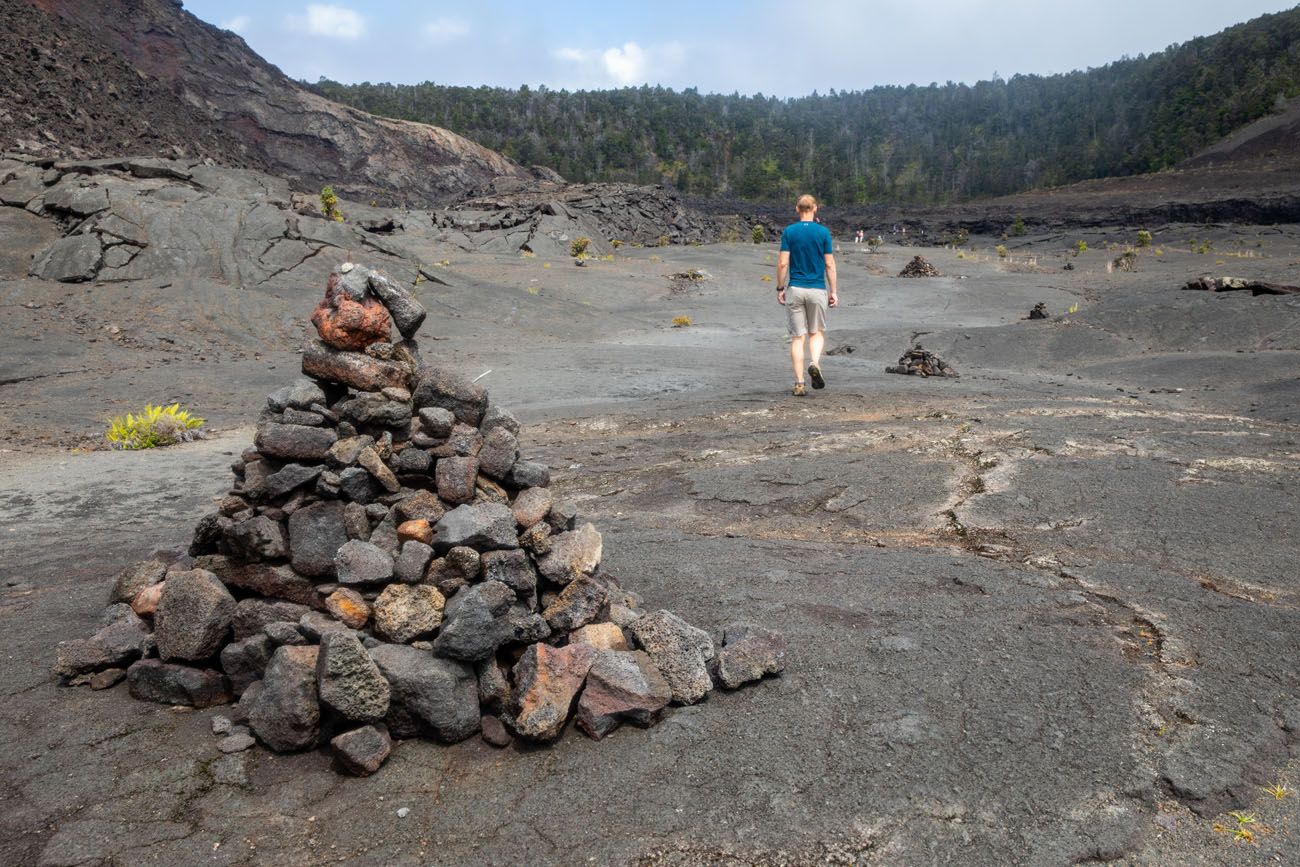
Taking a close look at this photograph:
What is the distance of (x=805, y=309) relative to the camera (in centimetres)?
955

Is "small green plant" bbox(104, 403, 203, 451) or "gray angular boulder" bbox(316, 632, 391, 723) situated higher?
"gray angular boulder" bbox(316, 632, 391, 723)

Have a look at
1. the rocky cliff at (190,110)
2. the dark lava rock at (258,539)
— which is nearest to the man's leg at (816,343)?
the dark lava rock at (258,539)

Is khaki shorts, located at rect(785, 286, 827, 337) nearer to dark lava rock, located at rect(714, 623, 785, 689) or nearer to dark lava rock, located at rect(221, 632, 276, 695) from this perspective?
dark lava rock, located at rect(714, 623, 785, 689)

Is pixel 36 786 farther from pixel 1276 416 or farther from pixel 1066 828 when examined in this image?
pixel 1276 416

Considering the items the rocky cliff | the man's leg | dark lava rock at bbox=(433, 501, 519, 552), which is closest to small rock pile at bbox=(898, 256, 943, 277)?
the man's leg

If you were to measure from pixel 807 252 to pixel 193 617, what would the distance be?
7445 millimetres

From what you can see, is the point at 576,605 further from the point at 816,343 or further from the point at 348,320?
the point at 816,343

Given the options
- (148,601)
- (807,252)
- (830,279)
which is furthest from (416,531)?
(807,252)

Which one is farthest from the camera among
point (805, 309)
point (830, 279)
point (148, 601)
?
point (805, 309)

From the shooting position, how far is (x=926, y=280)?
1147 inches

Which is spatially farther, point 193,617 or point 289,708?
point 193,617

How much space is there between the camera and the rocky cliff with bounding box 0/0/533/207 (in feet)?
141

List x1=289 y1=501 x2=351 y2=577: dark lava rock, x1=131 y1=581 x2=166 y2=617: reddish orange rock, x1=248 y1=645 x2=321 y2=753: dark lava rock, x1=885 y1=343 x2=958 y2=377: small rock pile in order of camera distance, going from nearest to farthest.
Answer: x1=248 y1=645 x2=321 y2=753: dark lava rock, x1=289 y1=501 x2=351 y2=577: dark lava rock, x1=131 y1=581 x2=166 y2=617: reddish orange rock, x1=885 y1=343 x2=958 y2=377: small rock pile

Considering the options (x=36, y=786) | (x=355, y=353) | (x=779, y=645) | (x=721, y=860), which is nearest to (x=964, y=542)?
(x=779, y=645)
